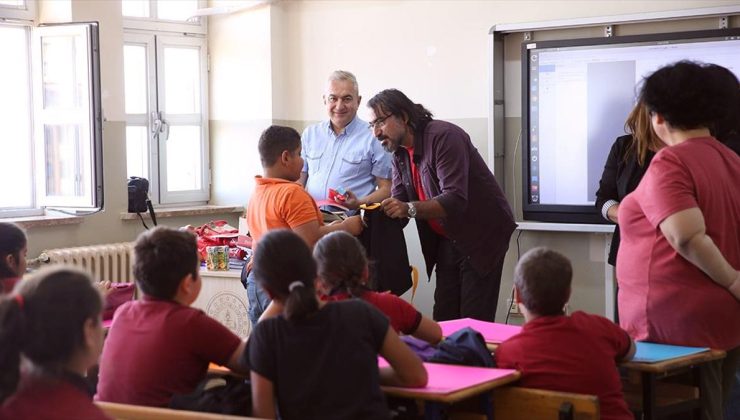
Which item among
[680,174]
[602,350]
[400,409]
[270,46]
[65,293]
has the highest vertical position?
[270,46]

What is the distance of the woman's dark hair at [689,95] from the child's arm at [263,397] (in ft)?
4.54

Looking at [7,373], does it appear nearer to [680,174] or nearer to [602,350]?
[602,350]

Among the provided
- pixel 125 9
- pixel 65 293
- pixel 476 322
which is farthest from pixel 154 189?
Answer: pixel 65 293

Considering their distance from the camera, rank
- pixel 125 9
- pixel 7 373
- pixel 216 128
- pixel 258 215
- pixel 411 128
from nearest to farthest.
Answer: pixel 7 373, pixel 258 215, pixel 411 128, pixel 125 9, pixel 216 128

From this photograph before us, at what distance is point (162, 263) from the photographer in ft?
8.99

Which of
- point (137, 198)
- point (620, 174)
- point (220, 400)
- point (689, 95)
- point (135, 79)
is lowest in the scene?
point (220, 400)

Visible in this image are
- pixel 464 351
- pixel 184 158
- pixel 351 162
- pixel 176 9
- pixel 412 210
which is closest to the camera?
pixel 464 351

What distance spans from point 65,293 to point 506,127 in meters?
4.40

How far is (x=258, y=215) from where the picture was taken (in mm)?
3990

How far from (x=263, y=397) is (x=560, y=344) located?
833 millimetres

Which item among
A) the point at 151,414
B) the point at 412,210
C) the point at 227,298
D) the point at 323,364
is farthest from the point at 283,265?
the point at 227,298

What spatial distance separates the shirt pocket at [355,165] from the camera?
520cm

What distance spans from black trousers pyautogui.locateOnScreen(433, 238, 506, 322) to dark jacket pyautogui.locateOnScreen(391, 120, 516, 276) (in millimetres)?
44

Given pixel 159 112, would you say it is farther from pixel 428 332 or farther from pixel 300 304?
pixel 300 304
